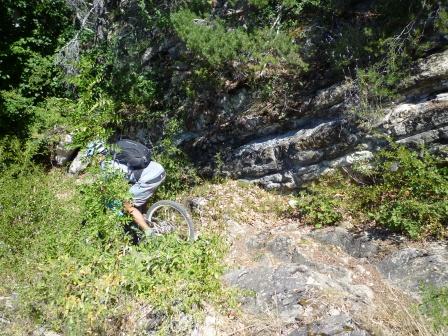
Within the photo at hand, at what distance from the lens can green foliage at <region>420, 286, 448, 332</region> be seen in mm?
3402

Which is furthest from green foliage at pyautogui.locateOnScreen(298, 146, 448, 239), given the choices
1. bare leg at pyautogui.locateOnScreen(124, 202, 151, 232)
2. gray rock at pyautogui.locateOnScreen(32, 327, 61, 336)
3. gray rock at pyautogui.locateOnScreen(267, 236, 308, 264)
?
gray rock at pyautogui.locateOnScreen(32, 327, 61, 336)

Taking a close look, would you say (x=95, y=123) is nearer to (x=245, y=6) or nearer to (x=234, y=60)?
(x=234, y=60)

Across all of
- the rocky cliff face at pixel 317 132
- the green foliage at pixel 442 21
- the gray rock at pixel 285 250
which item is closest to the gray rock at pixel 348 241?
the gray rock at pixel 285 250

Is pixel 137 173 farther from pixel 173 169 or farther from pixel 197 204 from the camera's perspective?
pixel 173 169

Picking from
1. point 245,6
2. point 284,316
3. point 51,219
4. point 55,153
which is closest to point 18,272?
point 51,219

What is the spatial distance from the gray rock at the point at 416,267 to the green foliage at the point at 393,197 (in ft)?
0.84

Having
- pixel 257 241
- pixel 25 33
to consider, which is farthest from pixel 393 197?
pixel 25 33

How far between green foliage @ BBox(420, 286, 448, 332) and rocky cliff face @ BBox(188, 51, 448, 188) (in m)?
2.62

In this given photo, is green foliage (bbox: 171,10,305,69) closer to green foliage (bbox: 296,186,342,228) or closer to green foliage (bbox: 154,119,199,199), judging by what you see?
green foliage (bbox: 154,119,199,199)

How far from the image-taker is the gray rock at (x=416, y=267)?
4.75 m

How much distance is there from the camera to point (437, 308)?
138 inches

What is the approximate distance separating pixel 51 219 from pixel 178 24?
3628mm

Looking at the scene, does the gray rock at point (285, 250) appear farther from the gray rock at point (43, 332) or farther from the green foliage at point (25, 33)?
the green foliage at point (25, 33)

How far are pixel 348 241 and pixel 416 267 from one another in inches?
37.4
